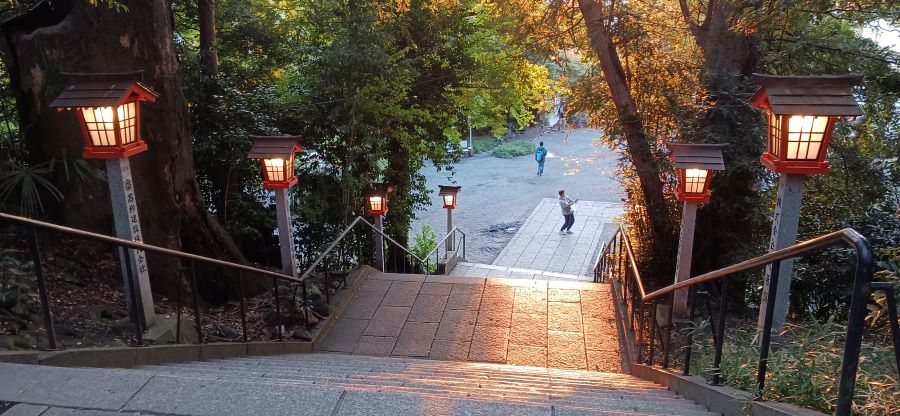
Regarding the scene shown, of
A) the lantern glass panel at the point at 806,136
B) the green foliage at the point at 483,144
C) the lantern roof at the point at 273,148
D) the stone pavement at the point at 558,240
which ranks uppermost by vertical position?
the lantern glass panel at the point at 806,136

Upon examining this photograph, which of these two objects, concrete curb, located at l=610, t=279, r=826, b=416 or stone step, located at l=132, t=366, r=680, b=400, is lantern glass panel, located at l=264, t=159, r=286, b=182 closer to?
stone step, located at l=132, t=366, r=680, b=400

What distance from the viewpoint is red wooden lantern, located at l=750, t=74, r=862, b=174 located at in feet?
14.8

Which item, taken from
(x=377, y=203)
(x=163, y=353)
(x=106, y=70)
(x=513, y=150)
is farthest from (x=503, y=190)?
(x=163, y=353)

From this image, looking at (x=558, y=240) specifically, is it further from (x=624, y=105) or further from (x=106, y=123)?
(x=106, y=123)

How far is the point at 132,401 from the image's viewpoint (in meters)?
2.60

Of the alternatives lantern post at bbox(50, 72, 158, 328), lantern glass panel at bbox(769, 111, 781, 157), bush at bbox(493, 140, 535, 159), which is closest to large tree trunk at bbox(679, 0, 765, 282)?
lantern glass panel at bbox(769, 111, 781, 157)

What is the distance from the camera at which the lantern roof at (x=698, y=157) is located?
638cm

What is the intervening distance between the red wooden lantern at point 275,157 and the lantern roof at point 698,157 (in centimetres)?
402

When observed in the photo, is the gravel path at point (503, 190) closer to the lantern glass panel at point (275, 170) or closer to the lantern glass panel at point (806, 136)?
the lantern glass panel at point (275, 170)

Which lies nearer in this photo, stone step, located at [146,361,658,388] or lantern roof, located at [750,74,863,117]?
stone step, located at [146,361,658,388]

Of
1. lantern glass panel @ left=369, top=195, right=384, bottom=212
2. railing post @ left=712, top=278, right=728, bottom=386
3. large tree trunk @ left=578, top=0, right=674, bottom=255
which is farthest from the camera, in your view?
lantern glass panel @ left=369, top=195, right=384, bottom=212

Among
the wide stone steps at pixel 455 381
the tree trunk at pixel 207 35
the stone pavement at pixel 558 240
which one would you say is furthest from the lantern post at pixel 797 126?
the stone pavement at pixel 558 240

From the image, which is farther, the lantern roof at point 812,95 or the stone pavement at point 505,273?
the stone pavement at point 505,273

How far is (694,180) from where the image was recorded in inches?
255
